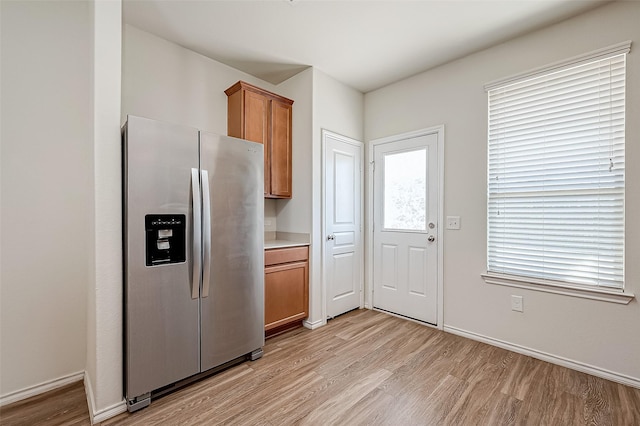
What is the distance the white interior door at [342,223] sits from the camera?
3270 mm

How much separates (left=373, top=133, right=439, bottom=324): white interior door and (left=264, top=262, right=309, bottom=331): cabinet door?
1056 mm

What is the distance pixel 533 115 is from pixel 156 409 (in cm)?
360

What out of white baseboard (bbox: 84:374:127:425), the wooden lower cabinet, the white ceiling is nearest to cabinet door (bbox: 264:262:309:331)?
the wooden lower cabinet

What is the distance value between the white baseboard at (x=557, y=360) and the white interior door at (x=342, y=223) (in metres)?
1.20

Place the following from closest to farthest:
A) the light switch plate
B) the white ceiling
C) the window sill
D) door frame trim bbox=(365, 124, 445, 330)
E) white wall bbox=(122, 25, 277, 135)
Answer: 1. the window sill
2. the white ceiling
3. white wall bbox=(122, 25, 277, 135)
4. the light switch plate
5. door frame trim bbox=(365, 124, 445, 330)

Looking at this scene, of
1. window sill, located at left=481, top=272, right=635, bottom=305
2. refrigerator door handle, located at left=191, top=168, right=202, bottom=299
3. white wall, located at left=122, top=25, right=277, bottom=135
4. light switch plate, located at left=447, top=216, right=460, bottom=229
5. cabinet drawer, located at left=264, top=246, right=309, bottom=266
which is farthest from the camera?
light switch plate, located at left=447, top=216, right=460, bottom=229

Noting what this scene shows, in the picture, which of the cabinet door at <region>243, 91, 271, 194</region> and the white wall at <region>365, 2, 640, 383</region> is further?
the cabinet door at <region>243, 91, 271, 194</region>

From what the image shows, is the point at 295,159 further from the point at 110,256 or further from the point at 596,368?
the point at 596,368

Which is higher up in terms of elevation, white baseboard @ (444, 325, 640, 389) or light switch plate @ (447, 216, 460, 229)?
light switch plate @ (447, 216, 460, 229)

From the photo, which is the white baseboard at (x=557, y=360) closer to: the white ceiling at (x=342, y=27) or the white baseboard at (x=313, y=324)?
the white baseboard at (x=313, y=324)

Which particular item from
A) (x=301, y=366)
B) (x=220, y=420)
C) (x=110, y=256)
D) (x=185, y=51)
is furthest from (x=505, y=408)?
(x=185, y=51)

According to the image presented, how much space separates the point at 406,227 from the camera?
335 centimetres

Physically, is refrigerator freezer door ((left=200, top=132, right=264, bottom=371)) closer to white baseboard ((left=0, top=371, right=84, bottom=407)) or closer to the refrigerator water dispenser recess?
the refrigerator water dispenser recess

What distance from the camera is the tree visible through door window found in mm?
3230
